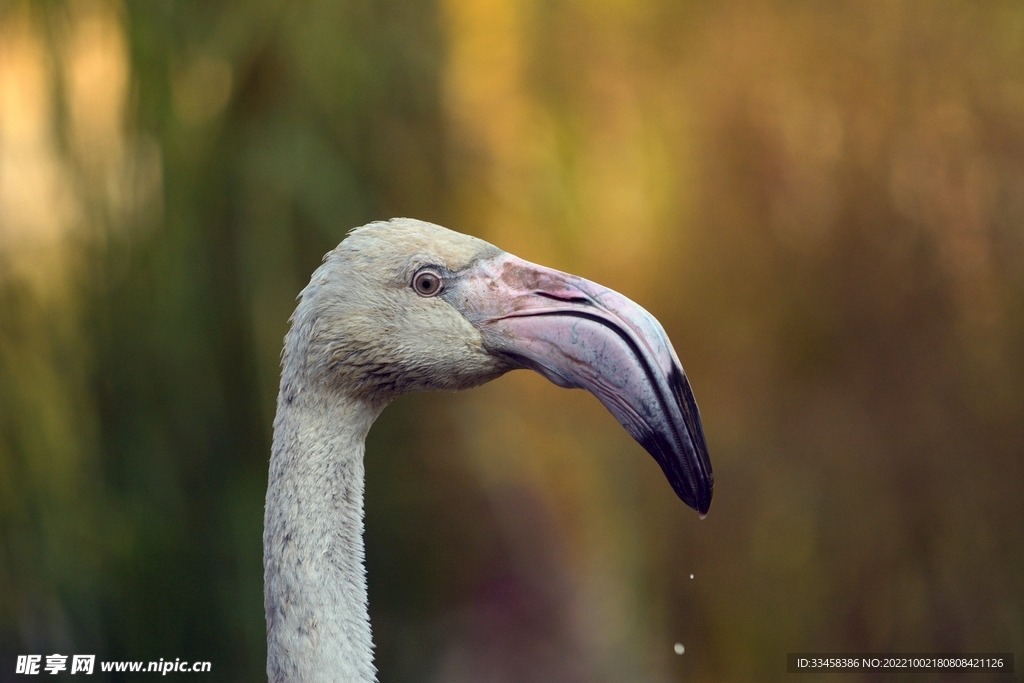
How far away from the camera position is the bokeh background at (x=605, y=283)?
205cm

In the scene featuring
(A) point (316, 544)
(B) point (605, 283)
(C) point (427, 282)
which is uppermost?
(B) point (605, 283)

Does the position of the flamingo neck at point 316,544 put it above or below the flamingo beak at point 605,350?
below

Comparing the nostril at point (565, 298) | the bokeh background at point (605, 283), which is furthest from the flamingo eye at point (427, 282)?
the bokeh background at point (605, 283)

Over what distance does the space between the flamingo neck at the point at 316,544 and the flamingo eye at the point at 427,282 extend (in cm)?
17

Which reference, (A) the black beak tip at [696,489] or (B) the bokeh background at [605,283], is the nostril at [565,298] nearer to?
(A) the black beak tip at [696,489]

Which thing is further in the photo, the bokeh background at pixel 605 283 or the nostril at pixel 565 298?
the bokeh background at pixel 605 283

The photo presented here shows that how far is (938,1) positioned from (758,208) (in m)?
0.71

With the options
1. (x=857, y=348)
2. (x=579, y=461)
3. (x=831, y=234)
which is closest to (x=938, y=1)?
(x=831, y=234)

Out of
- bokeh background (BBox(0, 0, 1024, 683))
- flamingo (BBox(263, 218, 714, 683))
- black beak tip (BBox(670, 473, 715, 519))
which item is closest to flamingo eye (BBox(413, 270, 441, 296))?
flamingo (BBox(263, 218, 714, 683))

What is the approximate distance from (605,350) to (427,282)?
10.0 inches

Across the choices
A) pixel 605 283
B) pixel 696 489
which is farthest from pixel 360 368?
pixel 605 283

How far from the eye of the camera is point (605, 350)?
0.95 meters

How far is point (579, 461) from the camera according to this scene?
2273mm

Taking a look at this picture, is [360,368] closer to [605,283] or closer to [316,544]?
[316,544]
